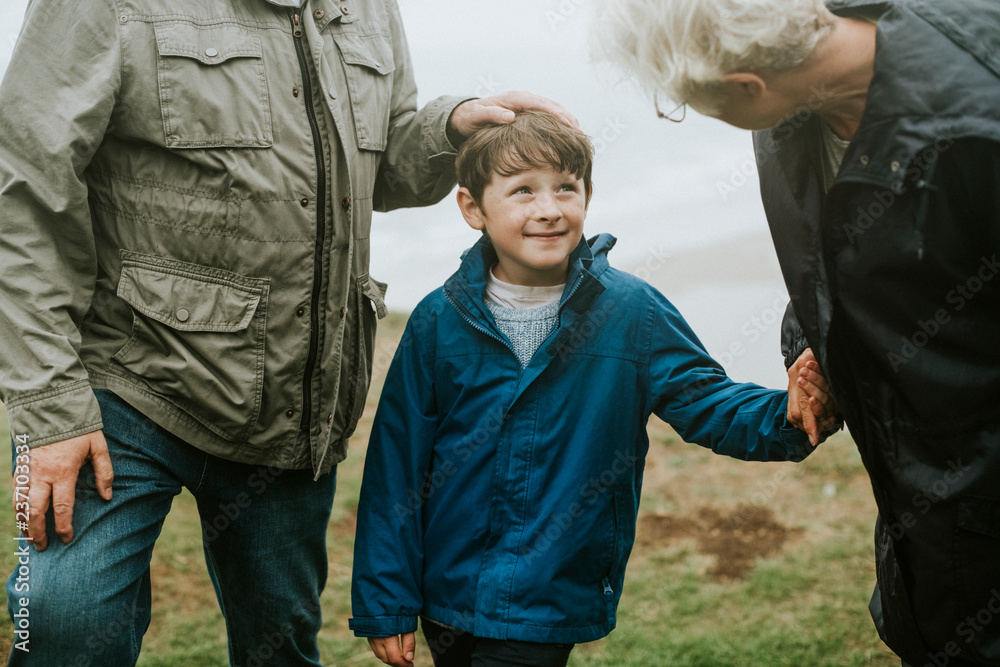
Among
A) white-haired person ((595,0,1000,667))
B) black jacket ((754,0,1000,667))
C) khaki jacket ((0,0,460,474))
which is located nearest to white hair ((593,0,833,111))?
white-haired person ((595,0,1000,667))

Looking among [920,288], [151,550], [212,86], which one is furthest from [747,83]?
[151,550]

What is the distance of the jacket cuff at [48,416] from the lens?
184 cm

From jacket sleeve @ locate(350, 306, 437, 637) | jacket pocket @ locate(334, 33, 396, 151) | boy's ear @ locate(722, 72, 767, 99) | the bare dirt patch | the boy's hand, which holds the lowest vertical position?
the bare dirt patch

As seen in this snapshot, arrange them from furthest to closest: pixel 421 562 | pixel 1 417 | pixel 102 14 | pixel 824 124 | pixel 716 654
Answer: pixel 1 417 → pixel 716 654 → pixel 421 562 → pixel 102 14 → pixel 824 124

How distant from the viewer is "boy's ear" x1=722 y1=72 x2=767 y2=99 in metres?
1.54

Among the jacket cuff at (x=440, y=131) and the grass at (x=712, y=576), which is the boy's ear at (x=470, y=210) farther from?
the grass at (x=712, y=576)

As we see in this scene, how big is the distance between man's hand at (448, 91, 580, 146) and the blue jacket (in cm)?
36

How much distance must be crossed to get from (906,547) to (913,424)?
0.85 feet

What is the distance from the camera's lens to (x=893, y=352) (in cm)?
157

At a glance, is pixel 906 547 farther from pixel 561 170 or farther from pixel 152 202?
pixel 152 202

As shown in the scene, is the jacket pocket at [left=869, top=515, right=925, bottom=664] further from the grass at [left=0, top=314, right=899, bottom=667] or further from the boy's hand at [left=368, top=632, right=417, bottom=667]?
the grass at [left=0, top=314, right=899, bottom=667]

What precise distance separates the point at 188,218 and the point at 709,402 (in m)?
1.24

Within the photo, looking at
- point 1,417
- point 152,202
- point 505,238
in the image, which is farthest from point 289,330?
point 1,417

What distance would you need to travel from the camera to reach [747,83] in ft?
5.12
